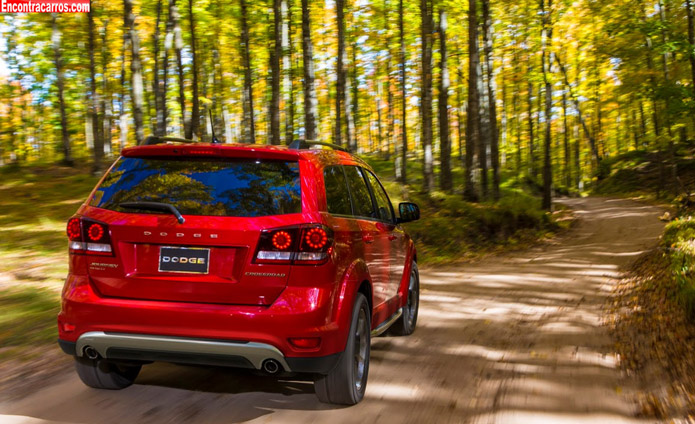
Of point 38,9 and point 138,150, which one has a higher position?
point 38,9

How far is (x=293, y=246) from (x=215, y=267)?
1.63 feet

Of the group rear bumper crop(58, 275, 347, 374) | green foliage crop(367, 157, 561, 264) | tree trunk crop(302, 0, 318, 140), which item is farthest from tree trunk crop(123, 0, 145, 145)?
rear bumper crop(58, 275, 347, 374)

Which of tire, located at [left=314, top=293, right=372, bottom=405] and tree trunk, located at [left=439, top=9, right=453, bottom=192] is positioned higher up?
tree trunk, located at [left=439, top=9, right=453, bottom=192]

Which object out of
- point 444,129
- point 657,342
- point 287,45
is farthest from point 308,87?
point 657,342

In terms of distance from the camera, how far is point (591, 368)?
18.2 feet

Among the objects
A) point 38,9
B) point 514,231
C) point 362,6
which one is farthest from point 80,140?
point 514,231

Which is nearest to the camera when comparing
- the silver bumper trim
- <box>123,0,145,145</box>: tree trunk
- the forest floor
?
the silver bumper trim

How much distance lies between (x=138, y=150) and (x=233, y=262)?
1102 millimetres

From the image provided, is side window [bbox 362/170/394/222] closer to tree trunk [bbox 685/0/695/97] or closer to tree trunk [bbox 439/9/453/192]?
tree trunk [bbox 685/0/695/97]

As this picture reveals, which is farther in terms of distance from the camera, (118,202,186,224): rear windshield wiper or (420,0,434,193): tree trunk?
(420,0,434,193): tree trunk

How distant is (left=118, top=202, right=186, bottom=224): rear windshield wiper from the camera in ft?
12.5

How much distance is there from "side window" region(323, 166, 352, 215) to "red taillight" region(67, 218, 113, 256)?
57.3 inches

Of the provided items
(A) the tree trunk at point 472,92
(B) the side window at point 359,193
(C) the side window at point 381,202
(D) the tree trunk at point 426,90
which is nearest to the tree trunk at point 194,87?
(D) the tree trunk at point 426,90

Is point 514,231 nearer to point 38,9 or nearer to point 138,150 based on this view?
point 138,150
